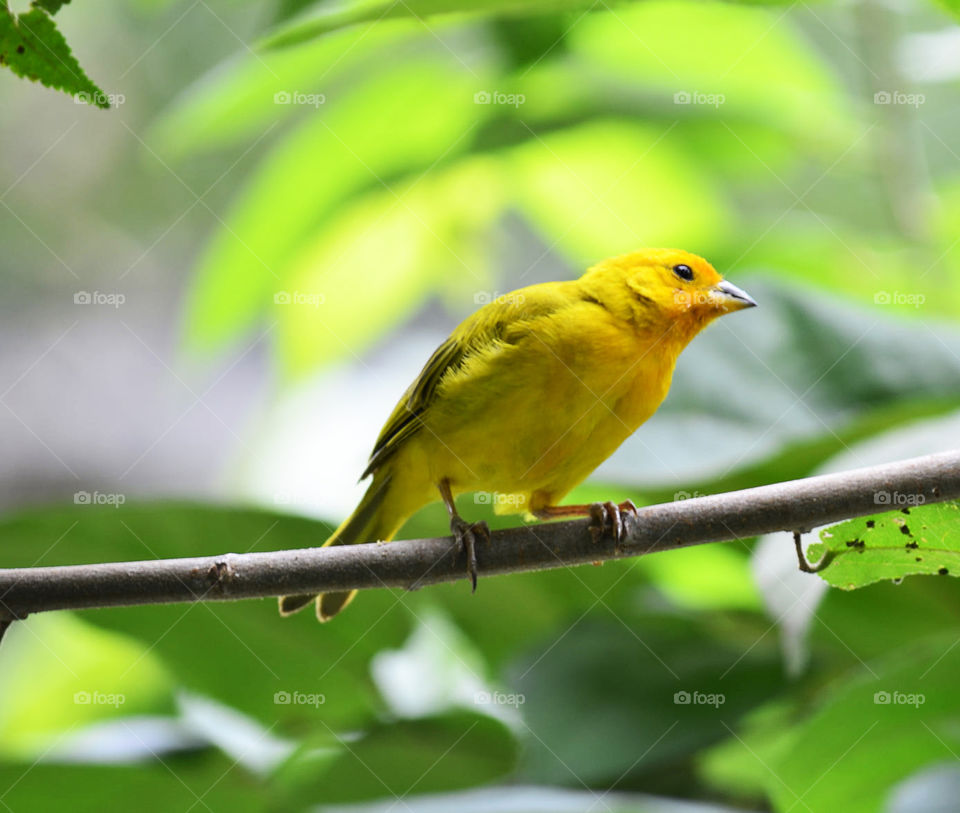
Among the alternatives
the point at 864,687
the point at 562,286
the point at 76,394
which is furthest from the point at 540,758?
the point at 76,394

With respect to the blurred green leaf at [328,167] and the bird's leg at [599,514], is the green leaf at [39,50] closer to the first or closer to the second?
the bird's leg at [599,514]

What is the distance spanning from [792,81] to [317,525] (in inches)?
97.7

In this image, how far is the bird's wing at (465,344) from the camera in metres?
3.09

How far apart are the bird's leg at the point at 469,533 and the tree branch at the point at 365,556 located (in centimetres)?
24

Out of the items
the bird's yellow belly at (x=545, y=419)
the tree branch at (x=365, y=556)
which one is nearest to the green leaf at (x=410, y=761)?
the bird's yellow belly at (x=545, y=419)

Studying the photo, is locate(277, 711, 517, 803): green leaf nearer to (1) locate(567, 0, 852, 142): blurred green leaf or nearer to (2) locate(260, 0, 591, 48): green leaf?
(2) locate(260, 0, 591, 48): green leaf

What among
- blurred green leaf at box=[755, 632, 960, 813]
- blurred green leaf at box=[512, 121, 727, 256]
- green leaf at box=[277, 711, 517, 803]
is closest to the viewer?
blurred green leaf at box=[755, 632, 960, 813]

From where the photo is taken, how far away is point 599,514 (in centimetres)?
245

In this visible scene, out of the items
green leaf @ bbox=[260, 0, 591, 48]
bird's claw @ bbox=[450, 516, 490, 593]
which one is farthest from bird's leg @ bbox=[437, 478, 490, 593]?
green leaf @ bbox=[260, 0, 591, 48]

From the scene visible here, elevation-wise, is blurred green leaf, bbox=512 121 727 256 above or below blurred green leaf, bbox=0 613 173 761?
above

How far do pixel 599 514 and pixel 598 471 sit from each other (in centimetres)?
70

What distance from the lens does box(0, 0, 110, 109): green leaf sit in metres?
1.38

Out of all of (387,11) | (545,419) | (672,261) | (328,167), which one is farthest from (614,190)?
(387,11)

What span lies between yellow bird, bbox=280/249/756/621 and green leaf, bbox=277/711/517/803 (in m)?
0.39
